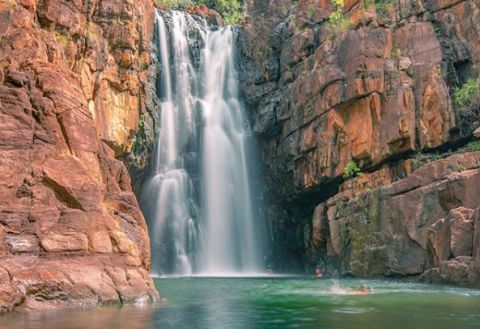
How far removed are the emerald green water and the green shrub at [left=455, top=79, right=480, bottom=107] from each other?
17.4m

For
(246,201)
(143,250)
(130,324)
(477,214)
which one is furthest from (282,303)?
(246,201)

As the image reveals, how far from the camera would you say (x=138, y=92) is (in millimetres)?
40844

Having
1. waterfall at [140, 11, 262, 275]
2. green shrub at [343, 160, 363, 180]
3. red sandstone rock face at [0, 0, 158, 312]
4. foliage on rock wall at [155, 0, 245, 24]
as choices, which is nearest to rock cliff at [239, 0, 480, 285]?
green shrub at [343, 160, 363, 180]

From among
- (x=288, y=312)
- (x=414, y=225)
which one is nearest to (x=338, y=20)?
(x=414, y=225)

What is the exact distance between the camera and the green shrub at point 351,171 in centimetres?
4075

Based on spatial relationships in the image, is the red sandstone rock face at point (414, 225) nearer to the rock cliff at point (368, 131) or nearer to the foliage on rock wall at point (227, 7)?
the rock cliff at point (368, 131)

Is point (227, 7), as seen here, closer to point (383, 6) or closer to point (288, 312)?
point (383, 6)

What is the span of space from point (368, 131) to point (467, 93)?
7118 millimetres

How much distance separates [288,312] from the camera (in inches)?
736

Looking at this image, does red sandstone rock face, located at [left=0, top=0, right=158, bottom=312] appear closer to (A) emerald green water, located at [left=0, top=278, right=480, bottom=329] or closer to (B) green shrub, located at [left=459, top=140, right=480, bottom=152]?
(A) emerald green water, located at [left=0, top=278, right=480, bottom=329]

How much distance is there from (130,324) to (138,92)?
28.0 meters

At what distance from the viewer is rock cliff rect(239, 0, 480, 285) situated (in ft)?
112

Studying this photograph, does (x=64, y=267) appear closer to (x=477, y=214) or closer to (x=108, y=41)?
(x=477, y=214)

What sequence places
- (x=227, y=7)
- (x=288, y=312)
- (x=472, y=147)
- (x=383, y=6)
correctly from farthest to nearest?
(x=227, y=7) < (x=383, y=6) < (x=472, y=147) < (x=288, y=312)
